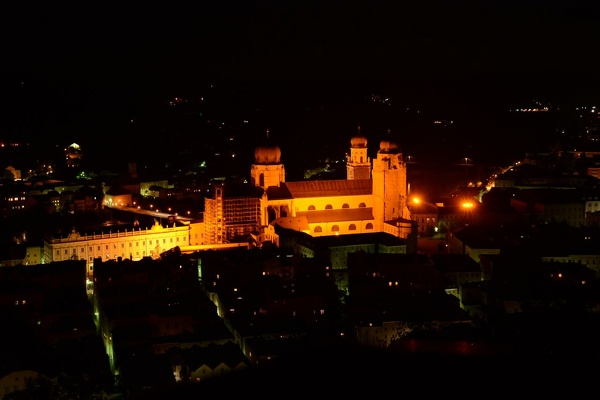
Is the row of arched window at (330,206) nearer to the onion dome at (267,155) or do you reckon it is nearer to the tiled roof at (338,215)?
the tiled roof at (338,215)

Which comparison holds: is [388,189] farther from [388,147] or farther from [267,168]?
[267,168]

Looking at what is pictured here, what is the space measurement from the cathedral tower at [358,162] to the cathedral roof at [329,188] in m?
2.33

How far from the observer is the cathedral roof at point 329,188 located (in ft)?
76.3

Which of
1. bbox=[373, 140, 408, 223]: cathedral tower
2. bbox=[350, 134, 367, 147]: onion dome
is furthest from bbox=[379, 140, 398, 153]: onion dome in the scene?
bbox=[350, 134, 367, 147]: onion dome

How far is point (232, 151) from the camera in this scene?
47812 millimetres

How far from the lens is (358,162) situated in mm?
26297

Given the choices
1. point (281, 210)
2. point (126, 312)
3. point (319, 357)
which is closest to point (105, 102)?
point (281, 210)

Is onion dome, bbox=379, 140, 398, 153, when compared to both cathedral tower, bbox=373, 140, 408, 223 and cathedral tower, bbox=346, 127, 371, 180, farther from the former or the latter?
cathedral tower, bbox=346, 127, 371, 180

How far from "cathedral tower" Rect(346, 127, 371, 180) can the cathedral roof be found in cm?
233

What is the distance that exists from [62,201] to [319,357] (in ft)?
90.6

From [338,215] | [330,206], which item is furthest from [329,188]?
[338,215]

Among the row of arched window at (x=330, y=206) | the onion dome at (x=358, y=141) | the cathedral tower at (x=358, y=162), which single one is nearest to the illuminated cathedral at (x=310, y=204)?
the row of arched window at (x=330, y=206)

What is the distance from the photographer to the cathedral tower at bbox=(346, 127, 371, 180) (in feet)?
85.6

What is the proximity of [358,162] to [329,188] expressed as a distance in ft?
10.3
